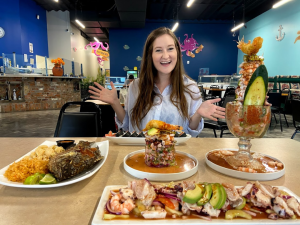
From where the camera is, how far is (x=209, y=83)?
9727 mm

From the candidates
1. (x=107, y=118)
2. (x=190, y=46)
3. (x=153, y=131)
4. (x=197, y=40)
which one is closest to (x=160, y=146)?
(x=153, y=131)

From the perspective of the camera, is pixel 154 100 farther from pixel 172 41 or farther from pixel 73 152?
pixel 73 152

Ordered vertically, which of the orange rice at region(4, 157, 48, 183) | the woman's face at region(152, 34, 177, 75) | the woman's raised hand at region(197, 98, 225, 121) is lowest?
the orange rice at region(4, 157, 48, 183)

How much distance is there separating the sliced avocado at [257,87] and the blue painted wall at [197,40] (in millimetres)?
10543

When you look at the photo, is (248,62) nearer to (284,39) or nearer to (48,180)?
(48,180)

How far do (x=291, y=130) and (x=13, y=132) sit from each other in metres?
6.52

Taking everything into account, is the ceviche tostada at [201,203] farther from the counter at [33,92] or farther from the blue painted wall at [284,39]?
the blue painted wall at [284,39]

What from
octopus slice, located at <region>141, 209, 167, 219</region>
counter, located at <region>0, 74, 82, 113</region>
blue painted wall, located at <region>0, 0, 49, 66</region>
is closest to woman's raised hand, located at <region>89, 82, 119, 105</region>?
octopus slice, located at <region>141, 209, 167, 219</region>

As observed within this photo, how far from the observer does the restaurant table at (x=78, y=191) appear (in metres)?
0.52

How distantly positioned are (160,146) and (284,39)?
30.3 ft

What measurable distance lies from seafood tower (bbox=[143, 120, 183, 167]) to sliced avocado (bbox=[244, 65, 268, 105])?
0.94 ft

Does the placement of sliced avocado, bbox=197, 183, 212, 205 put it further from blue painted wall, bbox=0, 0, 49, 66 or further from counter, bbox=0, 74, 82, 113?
blue painted wall, bbox=0, 0, 49, 66

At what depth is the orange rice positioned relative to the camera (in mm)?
674

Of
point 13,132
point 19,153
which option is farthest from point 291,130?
point 13,132
